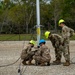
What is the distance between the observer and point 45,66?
11.4m

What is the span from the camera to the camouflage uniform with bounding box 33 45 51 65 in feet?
37.4

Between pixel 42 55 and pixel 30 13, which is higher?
pixel 30 13

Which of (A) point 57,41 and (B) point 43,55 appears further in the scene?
(A) point 57,41

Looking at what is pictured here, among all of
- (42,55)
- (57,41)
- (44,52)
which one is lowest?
(42,55)

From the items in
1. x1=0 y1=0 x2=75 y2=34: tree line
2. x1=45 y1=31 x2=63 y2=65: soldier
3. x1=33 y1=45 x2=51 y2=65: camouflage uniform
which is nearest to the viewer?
x1=33 y1=45 x2=51 y2=65: camouflage uniform

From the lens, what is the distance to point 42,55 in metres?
11.5

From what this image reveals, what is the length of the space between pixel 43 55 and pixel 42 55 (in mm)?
66

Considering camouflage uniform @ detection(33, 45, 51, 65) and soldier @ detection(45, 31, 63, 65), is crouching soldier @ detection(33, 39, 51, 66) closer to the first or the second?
camouflage uniform @ detection(33, 45, 51, 65)

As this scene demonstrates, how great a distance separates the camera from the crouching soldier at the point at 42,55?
11.4 metres

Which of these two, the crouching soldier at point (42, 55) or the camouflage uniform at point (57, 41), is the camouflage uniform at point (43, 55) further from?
the camouflage uniform at point (57, 41)

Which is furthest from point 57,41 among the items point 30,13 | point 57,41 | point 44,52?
point 30,13

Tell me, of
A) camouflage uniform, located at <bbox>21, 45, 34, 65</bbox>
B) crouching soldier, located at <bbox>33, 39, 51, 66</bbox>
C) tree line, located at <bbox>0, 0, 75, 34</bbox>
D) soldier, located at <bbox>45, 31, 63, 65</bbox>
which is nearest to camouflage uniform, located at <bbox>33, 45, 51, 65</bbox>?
crouching soldier, located at <bbox>33, 39, 51, 66</bbox>

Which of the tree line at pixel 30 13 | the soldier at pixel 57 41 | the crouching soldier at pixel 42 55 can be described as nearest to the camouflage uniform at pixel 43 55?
the crouching soldier at pixel 42 55

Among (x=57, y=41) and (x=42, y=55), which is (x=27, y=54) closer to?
(x=42, y=55)
